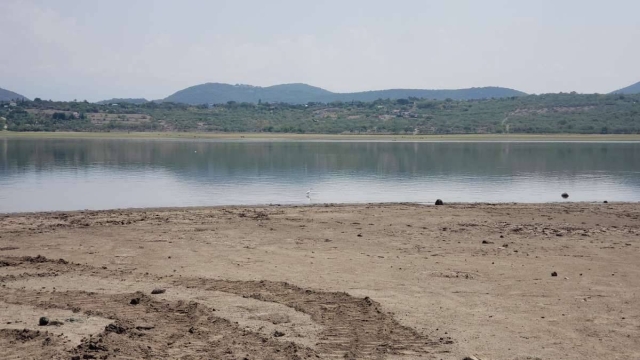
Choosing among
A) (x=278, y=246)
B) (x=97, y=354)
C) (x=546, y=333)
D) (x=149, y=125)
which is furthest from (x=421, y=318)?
(x=149, y=125)

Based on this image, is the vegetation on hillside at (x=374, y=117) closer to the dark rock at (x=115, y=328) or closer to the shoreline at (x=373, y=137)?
the shoreline at (x=373, y=137)

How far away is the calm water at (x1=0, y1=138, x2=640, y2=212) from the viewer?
2261 cm

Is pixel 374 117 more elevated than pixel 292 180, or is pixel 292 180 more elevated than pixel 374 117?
pixel 374 117

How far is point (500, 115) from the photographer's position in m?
117

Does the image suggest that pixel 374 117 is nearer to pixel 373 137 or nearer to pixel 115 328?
pixel 373 137

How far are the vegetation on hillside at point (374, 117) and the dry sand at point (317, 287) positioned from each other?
287 feet

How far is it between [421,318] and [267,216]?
959 centimetres

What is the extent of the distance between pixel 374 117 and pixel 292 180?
97.2 metres

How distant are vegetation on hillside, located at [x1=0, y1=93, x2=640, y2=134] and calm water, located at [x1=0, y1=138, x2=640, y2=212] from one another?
6068 centimetres

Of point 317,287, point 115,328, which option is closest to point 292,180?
point 317,287

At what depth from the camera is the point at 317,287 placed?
9.87 metres

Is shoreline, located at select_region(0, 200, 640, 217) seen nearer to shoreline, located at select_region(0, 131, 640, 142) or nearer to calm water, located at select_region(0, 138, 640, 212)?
calm water, located at select_region(0, 138, 640, 212)

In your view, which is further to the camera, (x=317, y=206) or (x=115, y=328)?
(x=317, y=206)

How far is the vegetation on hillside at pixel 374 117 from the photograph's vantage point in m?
102
